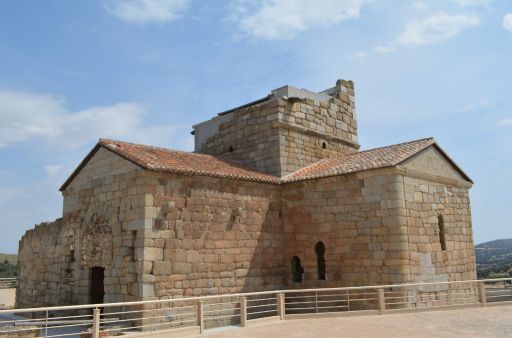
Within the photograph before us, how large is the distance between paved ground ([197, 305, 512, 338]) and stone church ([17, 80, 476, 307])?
181cm

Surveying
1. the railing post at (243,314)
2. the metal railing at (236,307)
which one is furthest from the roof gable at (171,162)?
the railing post at (243,314)

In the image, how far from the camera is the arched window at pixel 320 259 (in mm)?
13781

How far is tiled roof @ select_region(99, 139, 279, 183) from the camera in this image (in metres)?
12.0

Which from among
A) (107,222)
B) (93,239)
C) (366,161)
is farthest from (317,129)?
(93,239)

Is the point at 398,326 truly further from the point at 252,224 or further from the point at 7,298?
the point at 7,298

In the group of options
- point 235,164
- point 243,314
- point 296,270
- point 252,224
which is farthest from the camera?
point 235,164

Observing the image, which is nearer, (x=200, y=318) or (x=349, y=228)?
(x=200, y=318)

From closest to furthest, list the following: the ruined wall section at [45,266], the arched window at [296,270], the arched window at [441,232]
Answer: the arched window at [441,232] → the ruined wall section at [45,266] → the arched window at [296,270]

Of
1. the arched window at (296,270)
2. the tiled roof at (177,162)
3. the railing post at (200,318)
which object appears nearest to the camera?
the railing post at (200,318)

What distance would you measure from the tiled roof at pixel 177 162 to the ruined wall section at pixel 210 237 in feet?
0.74

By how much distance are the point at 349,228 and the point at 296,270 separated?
2.42 meters

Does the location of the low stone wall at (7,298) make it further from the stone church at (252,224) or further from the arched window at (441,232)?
the arched window at (441,232)

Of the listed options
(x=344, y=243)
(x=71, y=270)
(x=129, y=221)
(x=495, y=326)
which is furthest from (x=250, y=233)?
(x=495, y=326)

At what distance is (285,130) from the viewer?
16203mm
